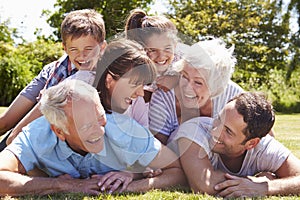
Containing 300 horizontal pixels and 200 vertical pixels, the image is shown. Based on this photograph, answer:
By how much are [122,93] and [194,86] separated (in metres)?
0.69

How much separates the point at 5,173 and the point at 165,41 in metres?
2.06

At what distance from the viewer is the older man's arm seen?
126 inches

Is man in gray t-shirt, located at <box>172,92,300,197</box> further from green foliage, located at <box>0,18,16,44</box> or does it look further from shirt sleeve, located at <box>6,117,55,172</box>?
green foliage, located at <box>0,18,16,44</box>

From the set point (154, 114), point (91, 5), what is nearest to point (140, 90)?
point (154, 114)

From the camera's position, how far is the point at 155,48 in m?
4.49

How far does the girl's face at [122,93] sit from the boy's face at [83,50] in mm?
537

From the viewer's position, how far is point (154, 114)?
4148 mm

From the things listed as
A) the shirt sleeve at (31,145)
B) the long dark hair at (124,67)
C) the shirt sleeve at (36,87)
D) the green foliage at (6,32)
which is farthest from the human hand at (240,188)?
the green foliage at (6,32)

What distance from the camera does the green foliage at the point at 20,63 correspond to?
14.5 m

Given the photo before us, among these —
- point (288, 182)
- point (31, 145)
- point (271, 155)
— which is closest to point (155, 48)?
point (271, 155)

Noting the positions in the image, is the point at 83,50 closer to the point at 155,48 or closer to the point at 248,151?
A: the point at 155,48

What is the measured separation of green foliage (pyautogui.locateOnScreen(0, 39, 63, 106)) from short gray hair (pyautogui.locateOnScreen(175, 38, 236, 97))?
11.1 m

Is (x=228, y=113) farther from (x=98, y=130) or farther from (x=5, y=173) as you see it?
(x=5, y=173)

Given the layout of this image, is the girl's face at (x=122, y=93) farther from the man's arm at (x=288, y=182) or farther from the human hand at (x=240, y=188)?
the man's arm at (x=288, y=182)
